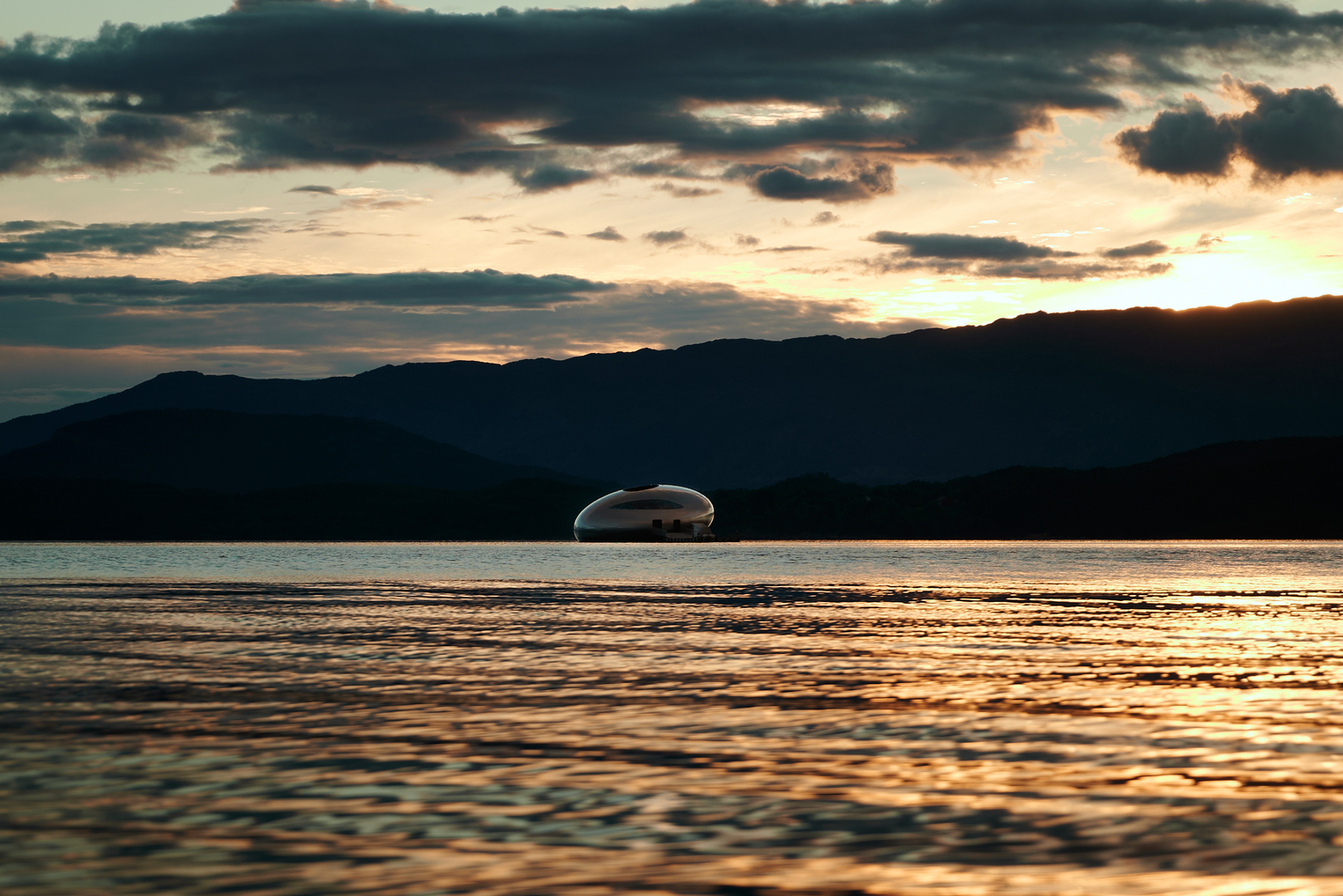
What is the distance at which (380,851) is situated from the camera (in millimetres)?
9219

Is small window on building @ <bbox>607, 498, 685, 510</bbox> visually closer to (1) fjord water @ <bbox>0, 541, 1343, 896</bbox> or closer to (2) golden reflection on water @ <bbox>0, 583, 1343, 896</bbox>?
(1) fjord water @ <bbox>0, 541, 1343, 896</bbox>

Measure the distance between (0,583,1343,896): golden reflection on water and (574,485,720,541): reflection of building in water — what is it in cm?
14204

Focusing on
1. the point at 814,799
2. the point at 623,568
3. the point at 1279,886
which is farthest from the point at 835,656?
the point at 623,568

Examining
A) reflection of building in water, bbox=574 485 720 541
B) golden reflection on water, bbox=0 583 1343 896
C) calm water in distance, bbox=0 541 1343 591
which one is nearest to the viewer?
golden reflection on water, bbox=0 583 1343 896

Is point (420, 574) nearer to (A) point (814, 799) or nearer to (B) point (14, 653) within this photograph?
(B) point (14, 653)

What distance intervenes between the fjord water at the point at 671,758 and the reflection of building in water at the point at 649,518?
138m

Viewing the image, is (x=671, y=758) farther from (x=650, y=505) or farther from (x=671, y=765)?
(x=650, y=505)

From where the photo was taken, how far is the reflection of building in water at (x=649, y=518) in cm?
16788

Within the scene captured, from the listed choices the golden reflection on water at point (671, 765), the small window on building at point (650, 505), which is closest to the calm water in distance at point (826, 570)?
the golden reflection on water at point (671, 765)

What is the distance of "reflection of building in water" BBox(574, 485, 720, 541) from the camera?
551 feet

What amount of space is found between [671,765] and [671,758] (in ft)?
1.16

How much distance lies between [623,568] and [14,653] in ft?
175

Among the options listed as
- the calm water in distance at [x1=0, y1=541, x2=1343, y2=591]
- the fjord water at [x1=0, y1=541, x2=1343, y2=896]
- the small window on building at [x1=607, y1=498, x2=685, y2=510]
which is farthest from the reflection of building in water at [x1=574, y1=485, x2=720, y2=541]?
the fjord water at [x1=0, y1=541, x2=1343, y2=896]

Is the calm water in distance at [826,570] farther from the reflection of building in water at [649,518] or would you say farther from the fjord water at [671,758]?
the reflection of building in water at [649,518]
